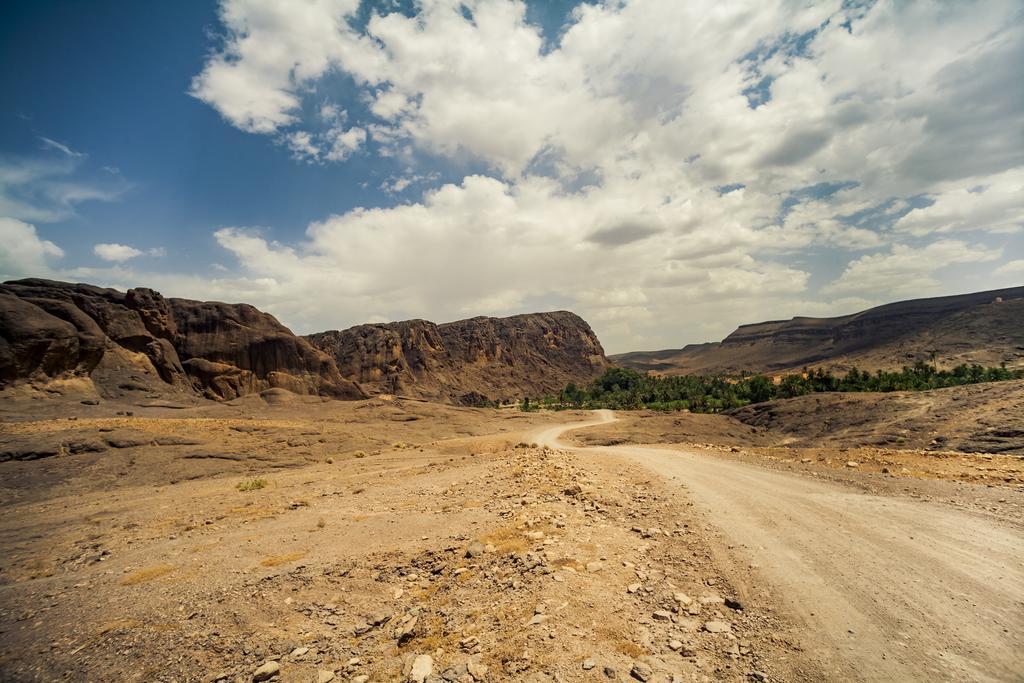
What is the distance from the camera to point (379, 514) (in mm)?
13031

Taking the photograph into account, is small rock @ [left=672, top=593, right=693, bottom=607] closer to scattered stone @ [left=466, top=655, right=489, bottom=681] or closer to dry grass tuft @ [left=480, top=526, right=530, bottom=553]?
dry grass tuft @ [left=480, top=526, right=530, bottom=553]

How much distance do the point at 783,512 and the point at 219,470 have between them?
26.3 meters

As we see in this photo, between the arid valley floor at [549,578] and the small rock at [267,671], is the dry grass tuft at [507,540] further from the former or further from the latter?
the small rock at [267,671]

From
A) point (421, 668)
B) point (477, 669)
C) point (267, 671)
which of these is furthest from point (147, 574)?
point (477, 669)

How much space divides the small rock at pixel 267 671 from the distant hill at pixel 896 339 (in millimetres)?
92432

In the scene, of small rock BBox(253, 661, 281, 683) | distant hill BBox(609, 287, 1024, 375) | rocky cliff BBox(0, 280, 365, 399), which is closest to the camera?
small rock BBox(253, 661, 281, 683)

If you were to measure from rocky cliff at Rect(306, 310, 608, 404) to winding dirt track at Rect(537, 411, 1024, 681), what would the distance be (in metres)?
92.8

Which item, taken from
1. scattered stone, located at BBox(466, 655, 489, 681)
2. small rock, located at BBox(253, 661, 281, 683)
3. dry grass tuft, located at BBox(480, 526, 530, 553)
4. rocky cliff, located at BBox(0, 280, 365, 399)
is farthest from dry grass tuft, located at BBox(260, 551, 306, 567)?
rocky cliff, located at BBox(0, 280, 365, 399)

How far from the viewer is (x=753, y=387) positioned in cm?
5834

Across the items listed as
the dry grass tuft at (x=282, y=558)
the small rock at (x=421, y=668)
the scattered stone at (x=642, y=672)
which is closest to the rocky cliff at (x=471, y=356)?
the dry grass tuft at (x=282, y=558)

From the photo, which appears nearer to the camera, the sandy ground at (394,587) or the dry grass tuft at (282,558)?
the sandy ground at (394,587)

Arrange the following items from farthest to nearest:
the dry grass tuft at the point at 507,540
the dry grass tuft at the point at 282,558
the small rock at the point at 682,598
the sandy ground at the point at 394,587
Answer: the dry grass tuft at the point at 282,558, the dry grass tuft at the point at 507,540, the small rock at the point at 682,598, the sandy ground at the point at 394,587

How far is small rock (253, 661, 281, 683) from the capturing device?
5949mm

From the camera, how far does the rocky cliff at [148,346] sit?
133 feet
